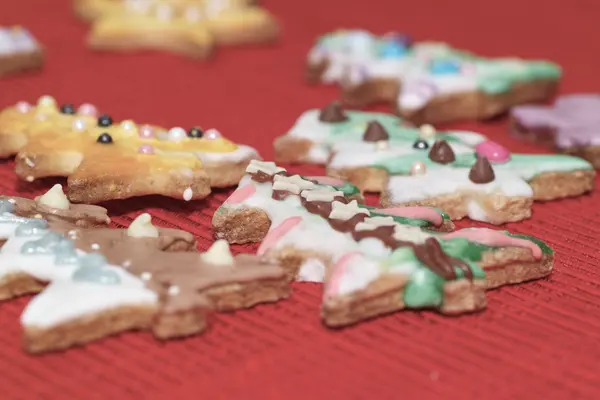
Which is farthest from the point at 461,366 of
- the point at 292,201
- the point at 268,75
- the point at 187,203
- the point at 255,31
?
the point at 255,31

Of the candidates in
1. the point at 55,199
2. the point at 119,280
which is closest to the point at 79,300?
the point at 119,280

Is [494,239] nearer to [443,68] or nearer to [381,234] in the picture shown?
[381,234]

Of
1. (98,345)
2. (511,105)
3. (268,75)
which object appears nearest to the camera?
(98,345)

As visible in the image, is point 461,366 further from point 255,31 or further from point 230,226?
point 255,31

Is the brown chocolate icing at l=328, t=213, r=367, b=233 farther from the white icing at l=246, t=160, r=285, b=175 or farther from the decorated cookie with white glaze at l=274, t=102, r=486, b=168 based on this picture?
the decorated cookie with white glaze at l=274, t=102, r=486, b=168

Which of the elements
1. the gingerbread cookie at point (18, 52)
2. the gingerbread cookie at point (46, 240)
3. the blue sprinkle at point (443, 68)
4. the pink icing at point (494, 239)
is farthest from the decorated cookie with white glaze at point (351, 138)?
the gingerbread cookie at point (18, 52)

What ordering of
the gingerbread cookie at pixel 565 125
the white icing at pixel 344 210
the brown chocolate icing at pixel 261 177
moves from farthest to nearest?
the gingerbread cookie at pixel 565 125 < the brown chocolate icing at pixel 261 177 < the white icing at pixel 344 210

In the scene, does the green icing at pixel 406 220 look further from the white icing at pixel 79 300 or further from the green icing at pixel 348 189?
the white icing at pixel 79 300
